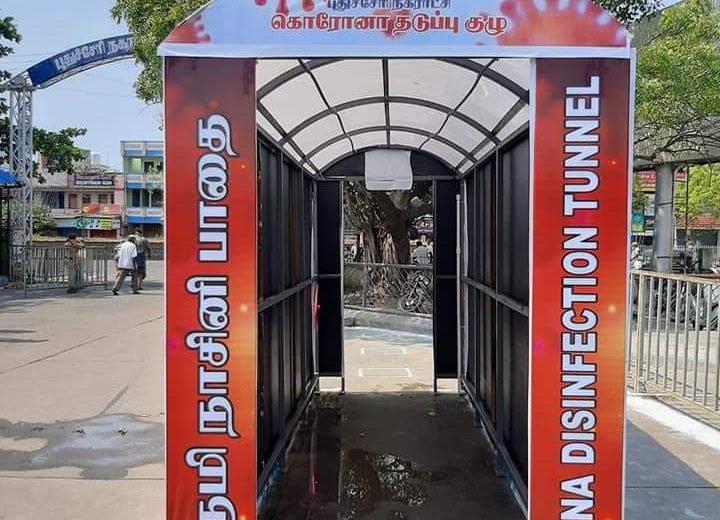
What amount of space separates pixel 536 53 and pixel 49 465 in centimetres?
462

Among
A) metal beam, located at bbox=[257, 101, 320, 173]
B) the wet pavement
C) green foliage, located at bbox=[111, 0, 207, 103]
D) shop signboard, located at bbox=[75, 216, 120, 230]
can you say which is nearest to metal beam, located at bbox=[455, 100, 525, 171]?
metal beam, located at bbox=[257, 101, 320, 173]

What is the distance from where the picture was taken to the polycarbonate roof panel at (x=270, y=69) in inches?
155

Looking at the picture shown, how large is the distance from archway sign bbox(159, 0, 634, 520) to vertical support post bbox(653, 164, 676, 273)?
44.2 feet

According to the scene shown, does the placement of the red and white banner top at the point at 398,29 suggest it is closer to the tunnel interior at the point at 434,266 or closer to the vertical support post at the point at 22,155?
the tunnel interior at the point at 434,266

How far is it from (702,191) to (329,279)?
31686mm

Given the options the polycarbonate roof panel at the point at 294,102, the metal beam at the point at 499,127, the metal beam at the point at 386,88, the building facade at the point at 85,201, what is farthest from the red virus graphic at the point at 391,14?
the building facade at the point at 85,201

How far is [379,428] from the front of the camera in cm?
642

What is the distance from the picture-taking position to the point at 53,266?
63.7 ft

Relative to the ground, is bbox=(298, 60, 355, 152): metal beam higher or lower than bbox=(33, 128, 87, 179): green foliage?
lower

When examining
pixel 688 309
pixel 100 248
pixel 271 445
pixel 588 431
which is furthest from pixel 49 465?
pixel 100 248

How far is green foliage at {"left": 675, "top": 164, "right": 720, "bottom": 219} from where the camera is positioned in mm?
32562

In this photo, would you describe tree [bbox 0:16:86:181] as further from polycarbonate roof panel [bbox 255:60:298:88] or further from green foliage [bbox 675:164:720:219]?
green foliage [bbox 675:164:720:219]

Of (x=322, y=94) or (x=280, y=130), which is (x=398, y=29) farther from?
(x=280, y=130)

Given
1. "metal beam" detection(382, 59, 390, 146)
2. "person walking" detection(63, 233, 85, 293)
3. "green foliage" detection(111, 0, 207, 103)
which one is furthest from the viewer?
"person walking" detection(63, 233, 85, 293)
